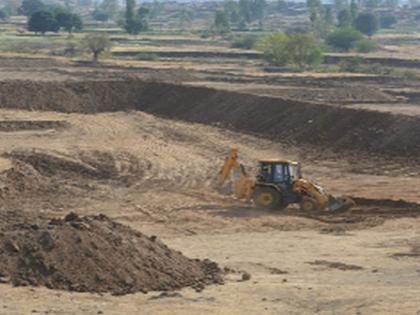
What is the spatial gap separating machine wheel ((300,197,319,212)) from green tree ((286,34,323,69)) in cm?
6591

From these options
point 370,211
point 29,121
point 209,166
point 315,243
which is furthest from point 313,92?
point 315,243

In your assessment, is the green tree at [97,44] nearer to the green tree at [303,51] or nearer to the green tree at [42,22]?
the green tree at [303,51]

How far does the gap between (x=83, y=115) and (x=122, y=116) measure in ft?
7.10

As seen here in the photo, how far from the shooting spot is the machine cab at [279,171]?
36156 mm

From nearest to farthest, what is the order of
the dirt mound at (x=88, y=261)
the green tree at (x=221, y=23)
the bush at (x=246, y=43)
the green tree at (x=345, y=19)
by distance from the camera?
the dirt mound at (x=88, y=261) → the bush at (x=246, y=43) → the green tree at (x=221, y=23) → the green tree at (x=345, y=19)

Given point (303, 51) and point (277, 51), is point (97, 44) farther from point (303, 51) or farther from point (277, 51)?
point (303, 51)

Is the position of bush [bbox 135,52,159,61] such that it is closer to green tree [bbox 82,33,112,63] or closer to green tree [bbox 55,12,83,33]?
green tree [bbox 82,33,112,63]

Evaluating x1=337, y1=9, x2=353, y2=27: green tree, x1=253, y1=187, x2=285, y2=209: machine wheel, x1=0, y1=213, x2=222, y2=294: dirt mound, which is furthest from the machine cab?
x1=337, y1=9, x2=353, y2=27: green tree

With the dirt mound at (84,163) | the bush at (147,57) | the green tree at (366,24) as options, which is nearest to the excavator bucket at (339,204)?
the dirt mound at (84,163)

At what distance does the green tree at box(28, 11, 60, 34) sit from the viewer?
143m

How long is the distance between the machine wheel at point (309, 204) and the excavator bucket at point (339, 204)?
51 centimetres

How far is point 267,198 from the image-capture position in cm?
3628

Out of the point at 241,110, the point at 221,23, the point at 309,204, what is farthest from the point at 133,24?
the point at 309,204

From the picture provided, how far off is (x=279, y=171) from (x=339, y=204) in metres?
2.19
